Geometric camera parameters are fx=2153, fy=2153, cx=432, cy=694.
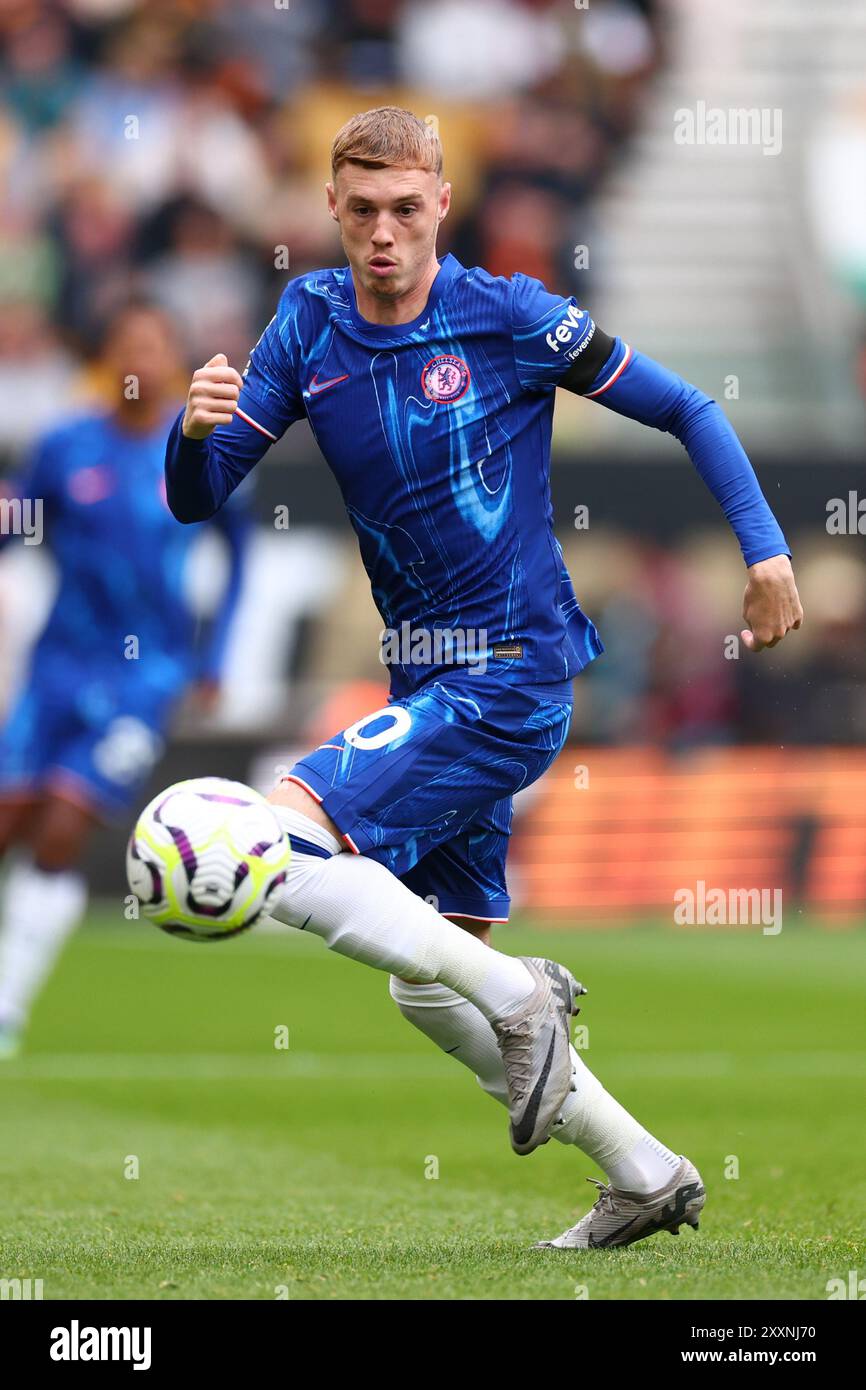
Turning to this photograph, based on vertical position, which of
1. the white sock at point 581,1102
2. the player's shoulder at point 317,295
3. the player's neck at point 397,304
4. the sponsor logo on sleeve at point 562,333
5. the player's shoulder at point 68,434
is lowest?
the white sock at point 581,1102

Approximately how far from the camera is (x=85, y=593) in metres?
9.41

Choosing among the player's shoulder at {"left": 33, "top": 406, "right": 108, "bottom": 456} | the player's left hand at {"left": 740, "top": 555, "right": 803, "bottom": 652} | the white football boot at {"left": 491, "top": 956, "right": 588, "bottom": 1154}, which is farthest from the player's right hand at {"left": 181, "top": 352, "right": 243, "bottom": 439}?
the player's shoulder at {"left": 33, "top": 406, "right": 108, "bottom": 456}

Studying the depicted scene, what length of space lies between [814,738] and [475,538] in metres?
12.0

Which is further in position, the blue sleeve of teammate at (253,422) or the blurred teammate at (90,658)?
the blurred teammate at (90,658)

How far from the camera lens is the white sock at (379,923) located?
14.2ft

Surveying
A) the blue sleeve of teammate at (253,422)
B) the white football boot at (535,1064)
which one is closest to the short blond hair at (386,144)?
the blue sleeve of teammate at (253,422)

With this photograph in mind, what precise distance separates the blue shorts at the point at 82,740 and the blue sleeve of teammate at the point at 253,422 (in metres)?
4.30

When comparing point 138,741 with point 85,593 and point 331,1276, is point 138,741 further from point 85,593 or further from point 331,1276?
point 331,1276

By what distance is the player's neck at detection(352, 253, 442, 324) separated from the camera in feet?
15.2

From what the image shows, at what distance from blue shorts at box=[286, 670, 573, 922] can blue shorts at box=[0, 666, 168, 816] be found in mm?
4338

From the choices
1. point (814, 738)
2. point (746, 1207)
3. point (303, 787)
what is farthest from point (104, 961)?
point (303, 787)

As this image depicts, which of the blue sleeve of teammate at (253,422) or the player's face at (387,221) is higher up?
the player's face at (387,221)

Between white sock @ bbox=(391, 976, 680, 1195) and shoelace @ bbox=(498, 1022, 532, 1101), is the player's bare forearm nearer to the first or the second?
white sock @ bbox=(391, 976, 680, 1195)

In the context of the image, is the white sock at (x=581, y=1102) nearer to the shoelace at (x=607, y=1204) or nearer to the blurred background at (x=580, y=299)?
the shoelace at (x=607, y=1204)
